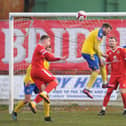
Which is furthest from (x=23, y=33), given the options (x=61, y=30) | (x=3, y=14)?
(x=3, y=14)

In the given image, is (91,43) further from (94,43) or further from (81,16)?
(81,16)

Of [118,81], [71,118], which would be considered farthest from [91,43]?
[71,118]

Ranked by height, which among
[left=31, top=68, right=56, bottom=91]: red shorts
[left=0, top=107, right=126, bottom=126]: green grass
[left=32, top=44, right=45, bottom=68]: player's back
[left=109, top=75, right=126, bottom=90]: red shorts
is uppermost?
[left=32, top=44, right=45, bottom=68]: player's back

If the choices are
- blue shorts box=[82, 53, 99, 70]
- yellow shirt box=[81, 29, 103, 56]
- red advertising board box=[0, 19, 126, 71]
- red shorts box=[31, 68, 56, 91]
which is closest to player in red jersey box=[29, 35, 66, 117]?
red shorts box=[31, 68, 56, 91]

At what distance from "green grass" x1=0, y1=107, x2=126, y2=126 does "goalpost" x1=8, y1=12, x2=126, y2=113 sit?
1.24 metres

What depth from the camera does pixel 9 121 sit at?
11.8 metres

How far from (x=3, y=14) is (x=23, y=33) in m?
3.40

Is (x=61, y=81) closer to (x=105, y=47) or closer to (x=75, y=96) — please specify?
(x=75, y=96)

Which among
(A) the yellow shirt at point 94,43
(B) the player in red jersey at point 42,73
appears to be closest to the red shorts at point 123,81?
(A) the yellow shirt at point 94,43

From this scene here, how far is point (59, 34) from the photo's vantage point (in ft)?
48.2

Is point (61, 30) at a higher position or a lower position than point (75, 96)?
higher

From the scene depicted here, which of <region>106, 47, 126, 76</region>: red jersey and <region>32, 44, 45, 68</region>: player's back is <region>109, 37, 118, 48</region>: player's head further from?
<region>32, 44, 45, 68</region>: player's back

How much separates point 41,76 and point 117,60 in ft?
7.64

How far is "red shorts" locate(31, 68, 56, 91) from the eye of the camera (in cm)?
1123
